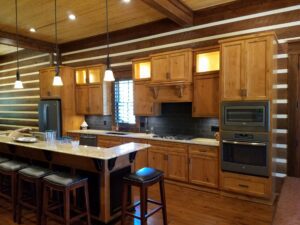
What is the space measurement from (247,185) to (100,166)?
88.9 inches

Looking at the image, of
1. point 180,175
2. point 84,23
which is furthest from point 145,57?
point 180,175

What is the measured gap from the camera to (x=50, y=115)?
608 centimetres

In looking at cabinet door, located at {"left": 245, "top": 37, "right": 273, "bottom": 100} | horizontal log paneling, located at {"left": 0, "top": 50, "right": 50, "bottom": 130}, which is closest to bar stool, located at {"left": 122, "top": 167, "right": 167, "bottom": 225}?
cabinet door, located at {"left": 245, "top": 37, "right": 273, "bottom": 100}

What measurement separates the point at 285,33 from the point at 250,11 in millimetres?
674

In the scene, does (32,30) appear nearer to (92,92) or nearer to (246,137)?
(92,92)

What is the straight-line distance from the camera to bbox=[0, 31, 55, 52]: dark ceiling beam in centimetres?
566

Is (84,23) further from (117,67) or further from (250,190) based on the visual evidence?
(250,190)

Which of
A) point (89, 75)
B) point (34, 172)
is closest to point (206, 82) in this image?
point (34, 172)

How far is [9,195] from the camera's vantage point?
388cm

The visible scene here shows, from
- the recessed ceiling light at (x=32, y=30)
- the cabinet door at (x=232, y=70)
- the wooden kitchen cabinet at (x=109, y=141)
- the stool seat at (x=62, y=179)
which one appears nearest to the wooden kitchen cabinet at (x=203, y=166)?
the cabinet door at (x=232, y=70)

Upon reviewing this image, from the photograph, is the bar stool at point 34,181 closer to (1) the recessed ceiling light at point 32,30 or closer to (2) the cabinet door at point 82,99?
(2) the cabinet door at point 82,99

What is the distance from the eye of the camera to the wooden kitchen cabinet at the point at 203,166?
3.86 m

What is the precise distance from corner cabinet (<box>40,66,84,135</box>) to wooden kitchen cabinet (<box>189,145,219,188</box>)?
3.54m

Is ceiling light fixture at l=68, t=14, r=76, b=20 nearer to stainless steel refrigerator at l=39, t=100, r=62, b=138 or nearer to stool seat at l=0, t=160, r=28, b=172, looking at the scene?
stainless steel refrigerator at l=39, t=100, r=62, b=138
